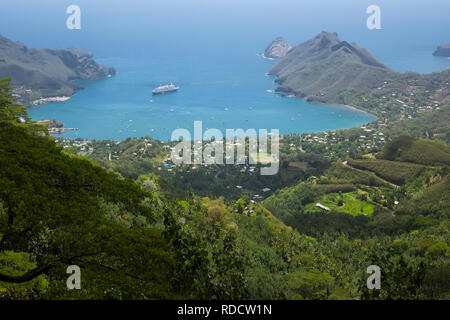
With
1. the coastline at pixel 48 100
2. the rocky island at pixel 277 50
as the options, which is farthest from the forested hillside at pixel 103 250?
the rocky island at pixel 277 50

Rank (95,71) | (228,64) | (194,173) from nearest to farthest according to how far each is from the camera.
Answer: (194,173) → (95,71) → (228,64)

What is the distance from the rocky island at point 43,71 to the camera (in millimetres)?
84500

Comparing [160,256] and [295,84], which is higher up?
[295,84]

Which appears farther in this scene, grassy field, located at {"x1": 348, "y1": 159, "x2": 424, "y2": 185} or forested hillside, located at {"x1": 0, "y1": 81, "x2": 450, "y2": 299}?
grassy field, located at {"x1": 348, "y1": 159, "x2": 424, "y2": 185}

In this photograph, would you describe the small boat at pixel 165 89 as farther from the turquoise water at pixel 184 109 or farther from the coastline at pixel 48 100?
the coastline at pixel 48 100

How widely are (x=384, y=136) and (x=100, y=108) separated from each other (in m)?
49.5

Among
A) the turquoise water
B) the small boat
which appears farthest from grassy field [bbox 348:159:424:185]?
the small boat

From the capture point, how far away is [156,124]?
67562mm

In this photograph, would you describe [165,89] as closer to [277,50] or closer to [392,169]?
[392,169]

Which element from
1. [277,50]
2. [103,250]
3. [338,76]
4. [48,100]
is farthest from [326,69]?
[103,250]

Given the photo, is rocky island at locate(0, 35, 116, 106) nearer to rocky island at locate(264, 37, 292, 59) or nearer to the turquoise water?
the turquoise water

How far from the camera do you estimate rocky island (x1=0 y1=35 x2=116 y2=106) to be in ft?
277
